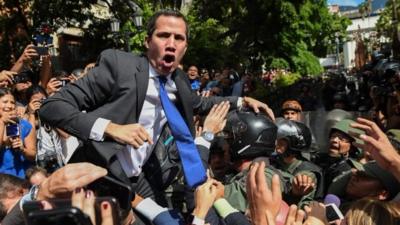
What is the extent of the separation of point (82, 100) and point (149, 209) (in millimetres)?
679

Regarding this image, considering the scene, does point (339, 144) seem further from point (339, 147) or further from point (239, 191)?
point (239, 191)

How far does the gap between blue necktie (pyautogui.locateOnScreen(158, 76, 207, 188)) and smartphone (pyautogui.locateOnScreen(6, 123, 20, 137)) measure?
7.45 feet

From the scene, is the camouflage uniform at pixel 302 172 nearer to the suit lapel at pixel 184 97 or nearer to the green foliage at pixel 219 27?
the suit lapel at pixel 184 97

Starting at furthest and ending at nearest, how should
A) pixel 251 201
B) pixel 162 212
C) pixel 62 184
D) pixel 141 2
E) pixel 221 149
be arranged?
pixel 141 2 < pixel 221 149 < pixel 162 212 < pixel 251 201 < pixel 62 184

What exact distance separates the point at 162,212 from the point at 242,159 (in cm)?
97

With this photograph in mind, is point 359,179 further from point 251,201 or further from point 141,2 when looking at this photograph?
point 141,2

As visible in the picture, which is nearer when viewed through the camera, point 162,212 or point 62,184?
point 62,184

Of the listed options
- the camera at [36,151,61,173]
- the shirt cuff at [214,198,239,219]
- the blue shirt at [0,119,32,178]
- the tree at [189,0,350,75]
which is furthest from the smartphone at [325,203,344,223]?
the tree at [189,0,350,75]

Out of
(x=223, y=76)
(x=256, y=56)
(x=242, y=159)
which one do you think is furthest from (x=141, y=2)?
(x=242, y=159)

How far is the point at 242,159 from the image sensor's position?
388cm

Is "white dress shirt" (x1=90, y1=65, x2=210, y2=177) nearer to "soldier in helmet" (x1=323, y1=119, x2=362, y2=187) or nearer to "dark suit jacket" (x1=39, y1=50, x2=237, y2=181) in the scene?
"dark suit jacket" (x1=39, y1=50, x2=237, y2=181)

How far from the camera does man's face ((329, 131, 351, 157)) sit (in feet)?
15.0

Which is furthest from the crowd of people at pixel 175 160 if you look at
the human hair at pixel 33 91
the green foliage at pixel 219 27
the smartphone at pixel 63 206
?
the green foliage at pixel 219 27

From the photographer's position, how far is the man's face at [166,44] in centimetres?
312
